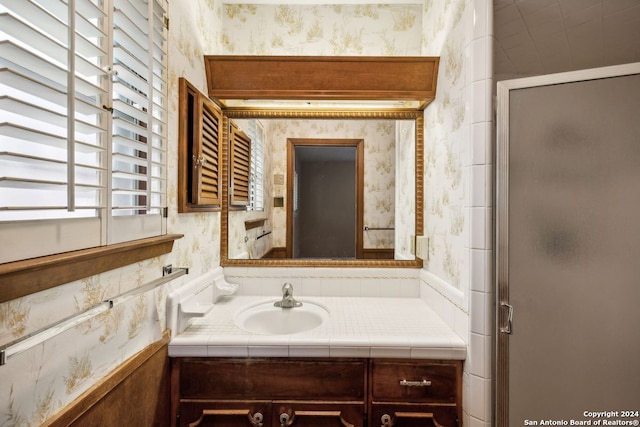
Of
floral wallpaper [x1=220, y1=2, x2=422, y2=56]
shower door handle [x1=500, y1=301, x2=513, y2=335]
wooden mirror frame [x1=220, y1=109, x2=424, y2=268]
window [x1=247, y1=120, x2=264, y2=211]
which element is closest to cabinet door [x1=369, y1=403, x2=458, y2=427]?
shower door handle [x1=500, y1=301, x2=513, y2=335]

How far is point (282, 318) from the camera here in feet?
4.94

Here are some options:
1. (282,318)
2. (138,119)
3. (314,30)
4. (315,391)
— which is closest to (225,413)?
(315,391)

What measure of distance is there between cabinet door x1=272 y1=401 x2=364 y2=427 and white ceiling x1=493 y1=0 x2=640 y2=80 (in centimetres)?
144

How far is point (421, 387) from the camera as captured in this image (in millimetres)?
1164

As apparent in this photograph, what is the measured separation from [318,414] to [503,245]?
0.90m

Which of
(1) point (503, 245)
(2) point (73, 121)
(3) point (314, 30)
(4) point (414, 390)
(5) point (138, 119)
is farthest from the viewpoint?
(3) point (314, 30)

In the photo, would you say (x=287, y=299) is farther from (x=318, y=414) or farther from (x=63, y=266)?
(x=63, y=266)

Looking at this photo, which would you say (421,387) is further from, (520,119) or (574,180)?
(520,119)

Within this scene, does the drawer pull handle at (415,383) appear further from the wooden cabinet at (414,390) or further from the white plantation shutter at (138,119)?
the white plantation shutter at (138,119)

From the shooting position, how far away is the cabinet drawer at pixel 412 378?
1.16 m

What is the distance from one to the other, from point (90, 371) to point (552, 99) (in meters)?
1.58

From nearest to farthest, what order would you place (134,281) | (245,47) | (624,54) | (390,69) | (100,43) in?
(100,43) < (134,281) < (624,54) < (390,69) < (245,47)

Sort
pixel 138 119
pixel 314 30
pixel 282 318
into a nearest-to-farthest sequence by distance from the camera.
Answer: pixel 138 119, pixel 282 318, pixel 314 30

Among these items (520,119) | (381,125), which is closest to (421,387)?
(520,119)
